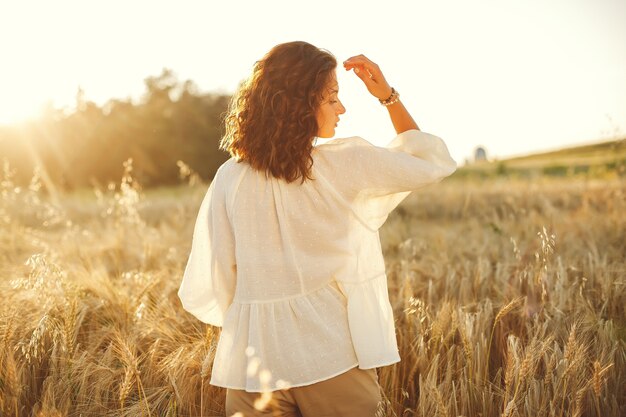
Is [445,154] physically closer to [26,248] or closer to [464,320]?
[464,320]

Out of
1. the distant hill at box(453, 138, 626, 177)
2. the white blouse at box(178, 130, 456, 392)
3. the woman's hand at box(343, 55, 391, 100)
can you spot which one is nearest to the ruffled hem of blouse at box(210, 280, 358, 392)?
the white blouse at box(178, 130, 456, 392)

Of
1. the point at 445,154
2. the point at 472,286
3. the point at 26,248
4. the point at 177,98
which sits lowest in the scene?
the point at 472,286

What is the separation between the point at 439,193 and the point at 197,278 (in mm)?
6689

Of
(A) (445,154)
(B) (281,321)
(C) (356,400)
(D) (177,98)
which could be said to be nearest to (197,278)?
(B) (281,321)

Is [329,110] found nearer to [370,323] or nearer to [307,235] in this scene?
[307,235]

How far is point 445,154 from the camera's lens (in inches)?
82.3

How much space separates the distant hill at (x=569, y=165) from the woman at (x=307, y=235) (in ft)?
16.0

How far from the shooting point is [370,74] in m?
2.12

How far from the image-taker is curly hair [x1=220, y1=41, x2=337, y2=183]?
1.96m

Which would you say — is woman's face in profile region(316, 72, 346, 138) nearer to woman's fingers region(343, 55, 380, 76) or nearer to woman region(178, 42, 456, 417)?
woman region(178, 42, 456, 417)

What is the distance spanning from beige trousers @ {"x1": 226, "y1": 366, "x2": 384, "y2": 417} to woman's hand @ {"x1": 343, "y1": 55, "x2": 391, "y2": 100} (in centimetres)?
107

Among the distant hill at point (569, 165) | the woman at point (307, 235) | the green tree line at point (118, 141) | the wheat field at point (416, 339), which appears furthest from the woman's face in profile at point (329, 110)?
the green tree line at point (118, 141)

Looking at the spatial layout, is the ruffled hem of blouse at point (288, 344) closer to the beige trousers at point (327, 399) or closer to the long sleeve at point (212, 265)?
the beige trousers at point (327, 399)

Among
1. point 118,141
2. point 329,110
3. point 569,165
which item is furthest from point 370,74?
point 569,165
